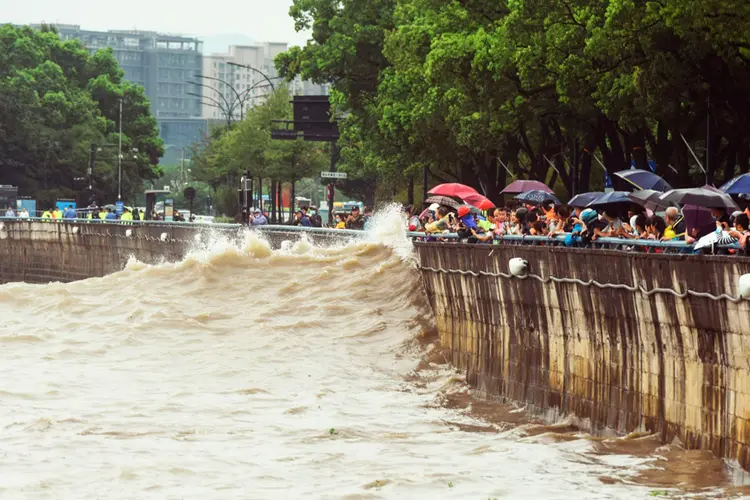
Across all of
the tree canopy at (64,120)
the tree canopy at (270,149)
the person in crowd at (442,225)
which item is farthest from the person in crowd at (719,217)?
the tree canopy at (64,120)

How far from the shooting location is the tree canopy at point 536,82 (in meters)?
31.1

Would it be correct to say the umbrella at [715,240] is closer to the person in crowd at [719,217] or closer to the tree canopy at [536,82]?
the person in crowd at [719,217]

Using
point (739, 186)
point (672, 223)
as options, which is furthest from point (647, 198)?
point (672, 223)

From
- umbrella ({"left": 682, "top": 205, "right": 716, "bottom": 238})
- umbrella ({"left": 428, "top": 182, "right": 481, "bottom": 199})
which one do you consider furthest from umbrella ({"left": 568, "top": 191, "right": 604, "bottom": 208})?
umbrella ({"left": 428, "top": 182, "right": 481, "bottom": 199})

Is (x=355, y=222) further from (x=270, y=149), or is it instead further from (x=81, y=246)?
(x=270, y=149)

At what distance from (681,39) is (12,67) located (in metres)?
87.5

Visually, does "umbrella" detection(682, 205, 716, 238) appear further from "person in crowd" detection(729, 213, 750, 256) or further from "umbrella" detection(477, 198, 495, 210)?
"umbrella" detection(477, 198, 495, 210)

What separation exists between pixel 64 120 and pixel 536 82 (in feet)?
254

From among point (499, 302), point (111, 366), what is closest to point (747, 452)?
point (499, 302)

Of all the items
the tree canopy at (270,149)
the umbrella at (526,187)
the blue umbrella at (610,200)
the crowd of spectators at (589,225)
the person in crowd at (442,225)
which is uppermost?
the tree canopy at (270,149)

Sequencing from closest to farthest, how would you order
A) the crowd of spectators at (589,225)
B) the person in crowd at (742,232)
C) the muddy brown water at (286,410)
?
1. the person in crowd at (742,232)
2. the muddy brown water at (286,410)
3. the crowd of spectators at (589,225)

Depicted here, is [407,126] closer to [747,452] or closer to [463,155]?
[463,155]

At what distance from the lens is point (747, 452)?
A: 14.0 m

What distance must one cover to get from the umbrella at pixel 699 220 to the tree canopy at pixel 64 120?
82.6 meters
